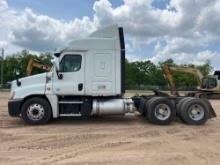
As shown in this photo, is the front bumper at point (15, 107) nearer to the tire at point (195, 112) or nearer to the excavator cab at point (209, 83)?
the tire at point (195, 112)

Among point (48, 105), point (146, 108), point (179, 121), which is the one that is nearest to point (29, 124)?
point (48, 105)

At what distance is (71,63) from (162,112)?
12.4 feet

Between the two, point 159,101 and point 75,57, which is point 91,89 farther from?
point 159,101

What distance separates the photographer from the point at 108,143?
9695mm

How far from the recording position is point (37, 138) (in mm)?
10305

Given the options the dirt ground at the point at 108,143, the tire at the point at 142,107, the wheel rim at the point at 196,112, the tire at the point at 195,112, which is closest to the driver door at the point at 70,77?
the dirt ground at the point at 108,143

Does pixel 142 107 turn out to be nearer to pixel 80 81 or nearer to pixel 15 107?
pixel 80 81

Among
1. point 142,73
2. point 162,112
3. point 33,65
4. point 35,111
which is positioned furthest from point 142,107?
point 142,73

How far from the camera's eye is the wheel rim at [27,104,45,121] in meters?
12.8

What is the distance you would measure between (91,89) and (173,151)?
5.07 meters

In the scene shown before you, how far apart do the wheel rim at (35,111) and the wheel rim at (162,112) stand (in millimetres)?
4085

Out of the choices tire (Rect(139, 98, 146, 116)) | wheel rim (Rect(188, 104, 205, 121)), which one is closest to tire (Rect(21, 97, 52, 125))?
tire (Rect(139, 98, 146, 116))

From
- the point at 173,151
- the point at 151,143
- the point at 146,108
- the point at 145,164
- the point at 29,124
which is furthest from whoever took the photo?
the point at 146,108

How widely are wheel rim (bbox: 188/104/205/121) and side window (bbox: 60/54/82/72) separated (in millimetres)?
4503
